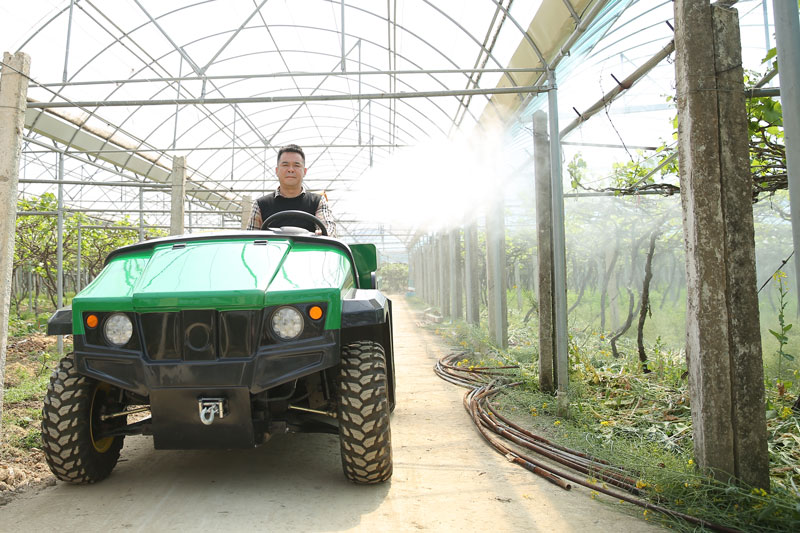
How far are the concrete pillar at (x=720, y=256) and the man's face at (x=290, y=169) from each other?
251 centimetres

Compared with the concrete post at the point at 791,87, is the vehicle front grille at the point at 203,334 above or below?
below

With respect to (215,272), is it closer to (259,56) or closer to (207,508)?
(207,508)

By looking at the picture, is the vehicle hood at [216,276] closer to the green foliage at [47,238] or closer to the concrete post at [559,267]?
the concrete post at [559,267]

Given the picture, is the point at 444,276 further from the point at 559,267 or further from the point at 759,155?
the point at 759,155

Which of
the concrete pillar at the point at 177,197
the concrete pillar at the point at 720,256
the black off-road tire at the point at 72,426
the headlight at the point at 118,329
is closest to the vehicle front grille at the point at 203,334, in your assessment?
the headlight at the point at 118,329

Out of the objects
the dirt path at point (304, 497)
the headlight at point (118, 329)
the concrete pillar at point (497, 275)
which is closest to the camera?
the dirt path at point (304, 497)

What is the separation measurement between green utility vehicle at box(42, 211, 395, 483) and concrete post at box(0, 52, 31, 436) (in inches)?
52.0

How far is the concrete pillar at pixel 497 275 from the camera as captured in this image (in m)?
8.24

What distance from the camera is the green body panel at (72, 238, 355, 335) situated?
2.31 meters

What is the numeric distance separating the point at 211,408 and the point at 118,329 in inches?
22.7

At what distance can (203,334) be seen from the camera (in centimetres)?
232

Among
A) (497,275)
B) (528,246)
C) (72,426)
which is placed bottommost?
(72,426)

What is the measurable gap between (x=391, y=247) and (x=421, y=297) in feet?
51.4

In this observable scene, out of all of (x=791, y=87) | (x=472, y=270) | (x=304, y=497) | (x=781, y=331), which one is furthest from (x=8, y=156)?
(x=472, y=270)
